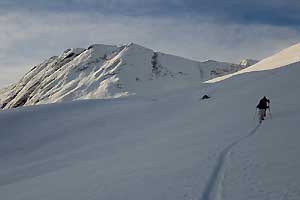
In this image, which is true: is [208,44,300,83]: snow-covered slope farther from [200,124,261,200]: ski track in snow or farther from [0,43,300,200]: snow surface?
[200,124,261,200]: ski track in snow

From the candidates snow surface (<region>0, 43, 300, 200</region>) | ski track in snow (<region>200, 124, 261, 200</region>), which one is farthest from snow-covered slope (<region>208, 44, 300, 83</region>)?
ski track in snow (<region>200, 124, 261, 200</region>)

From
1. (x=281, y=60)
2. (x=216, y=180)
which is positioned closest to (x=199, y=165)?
(x=216, y=180)

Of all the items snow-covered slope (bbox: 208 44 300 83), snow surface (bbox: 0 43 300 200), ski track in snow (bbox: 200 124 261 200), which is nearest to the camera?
Answer: ski track in snow (bbox: 200 124 261 200)

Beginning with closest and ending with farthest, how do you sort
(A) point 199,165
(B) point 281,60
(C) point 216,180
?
(C) point 216,180, (A) point 199,165, (B) point 281,60

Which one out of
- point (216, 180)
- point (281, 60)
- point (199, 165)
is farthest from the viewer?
point (281, 60)

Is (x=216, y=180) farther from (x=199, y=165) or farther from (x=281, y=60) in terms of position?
(x=281, y=60)

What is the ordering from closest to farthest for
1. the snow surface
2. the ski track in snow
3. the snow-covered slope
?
1. the ski track in snow
2. the snow surface
3. the snow-covered slope

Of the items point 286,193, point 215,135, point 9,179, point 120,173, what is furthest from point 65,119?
point 286,193

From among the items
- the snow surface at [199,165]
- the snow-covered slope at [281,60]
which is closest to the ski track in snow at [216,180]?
the snow surface at [199,165]

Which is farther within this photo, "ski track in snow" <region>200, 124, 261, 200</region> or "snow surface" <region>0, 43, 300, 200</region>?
"snow surface" <region>0, 43, 300, 200</region>

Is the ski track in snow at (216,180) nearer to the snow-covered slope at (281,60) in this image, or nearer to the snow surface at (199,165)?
the snow surface at (199,165)

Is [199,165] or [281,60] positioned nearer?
[199,165]

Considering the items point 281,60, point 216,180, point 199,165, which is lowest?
point 216,180

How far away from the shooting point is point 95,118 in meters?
63.1
